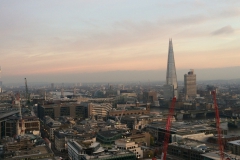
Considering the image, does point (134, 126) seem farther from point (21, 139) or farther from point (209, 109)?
point (209, 109)

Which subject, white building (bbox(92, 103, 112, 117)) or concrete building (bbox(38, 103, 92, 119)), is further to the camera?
white building (bbox(92, 103, 112, 117))

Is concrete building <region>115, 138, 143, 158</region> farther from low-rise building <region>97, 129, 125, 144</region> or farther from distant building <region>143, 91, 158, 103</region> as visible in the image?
distant building <region>143, 91, 158, 103</region>

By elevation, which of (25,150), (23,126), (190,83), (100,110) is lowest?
(100,110)

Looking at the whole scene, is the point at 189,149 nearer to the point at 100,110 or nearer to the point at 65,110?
the point at 100,110

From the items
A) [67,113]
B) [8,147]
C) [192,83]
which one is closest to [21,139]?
[8,147]

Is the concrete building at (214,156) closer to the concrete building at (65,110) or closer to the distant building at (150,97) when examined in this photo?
the concrete building at (65,110)

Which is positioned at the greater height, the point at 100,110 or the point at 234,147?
the point at 100,110

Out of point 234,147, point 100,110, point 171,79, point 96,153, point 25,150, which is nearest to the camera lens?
point 96,153

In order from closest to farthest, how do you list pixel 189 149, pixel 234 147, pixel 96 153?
pixel 96 153
pixel 189 149
pixel 234 147

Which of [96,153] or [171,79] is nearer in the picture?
[96,153]

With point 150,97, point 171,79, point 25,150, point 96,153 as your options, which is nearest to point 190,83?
point 171,79

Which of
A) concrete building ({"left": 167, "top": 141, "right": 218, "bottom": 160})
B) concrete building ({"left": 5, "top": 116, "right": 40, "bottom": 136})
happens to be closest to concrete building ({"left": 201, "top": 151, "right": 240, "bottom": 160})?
concrete building ({"left": 167, "top": 141, "right": 218, "bottom": 160})
